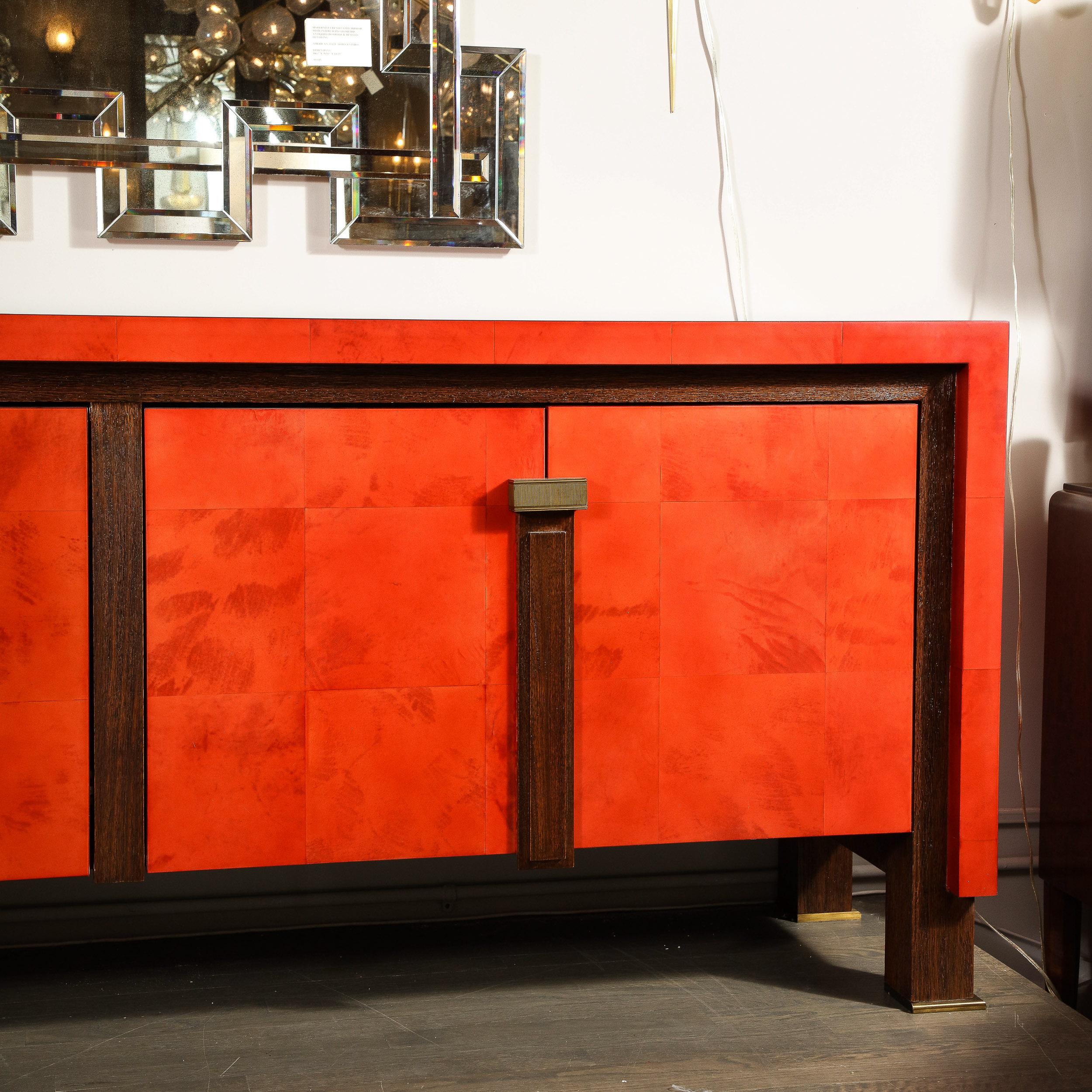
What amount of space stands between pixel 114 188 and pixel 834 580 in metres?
0.99

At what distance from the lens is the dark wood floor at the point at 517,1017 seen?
1.06m

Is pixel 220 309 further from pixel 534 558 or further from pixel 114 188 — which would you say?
pixel 534 558

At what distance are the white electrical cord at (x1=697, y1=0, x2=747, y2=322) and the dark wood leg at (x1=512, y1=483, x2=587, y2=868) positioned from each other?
54 cm

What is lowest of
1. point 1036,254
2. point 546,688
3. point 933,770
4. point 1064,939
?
point 1064,939

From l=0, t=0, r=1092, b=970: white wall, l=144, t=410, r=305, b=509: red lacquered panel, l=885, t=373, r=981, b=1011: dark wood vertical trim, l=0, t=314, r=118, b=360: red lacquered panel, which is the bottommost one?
l=885, t=373, r=981, b=1011: dark wood vertical trim

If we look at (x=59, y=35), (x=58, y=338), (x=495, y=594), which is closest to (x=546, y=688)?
(x=495, y=594)

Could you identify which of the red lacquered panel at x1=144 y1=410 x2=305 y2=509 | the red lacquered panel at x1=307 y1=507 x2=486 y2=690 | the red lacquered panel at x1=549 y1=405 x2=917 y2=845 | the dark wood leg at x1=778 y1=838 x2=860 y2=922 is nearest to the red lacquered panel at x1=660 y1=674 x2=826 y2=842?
the red lacquered panel at x1=549 y1=405 x2=917 y2=845

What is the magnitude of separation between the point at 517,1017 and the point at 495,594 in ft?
1.64

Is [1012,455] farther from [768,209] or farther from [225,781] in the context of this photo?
[225,781]

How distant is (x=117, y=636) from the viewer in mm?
1017

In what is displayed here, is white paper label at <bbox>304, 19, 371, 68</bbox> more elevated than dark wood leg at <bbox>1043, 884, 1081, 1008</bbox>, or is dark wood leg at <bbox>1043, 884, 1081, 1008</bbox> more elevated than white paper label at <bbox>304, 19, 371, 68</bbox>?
white paper label at <bbox>304, 19, 371, 68</bbox>

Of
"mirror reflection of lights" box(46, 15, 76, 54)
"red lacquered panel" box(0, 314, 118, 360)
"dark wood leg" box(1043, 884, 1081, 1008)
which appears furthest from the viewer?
"dark wood leg" box(1043, 884, 1081, 1008)

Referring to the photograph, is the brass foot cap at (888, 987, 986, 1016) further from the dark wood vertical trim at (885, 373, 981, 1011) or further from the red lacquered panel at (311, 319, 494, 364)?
the red lacquered panel at (311, 319, 494, 364)

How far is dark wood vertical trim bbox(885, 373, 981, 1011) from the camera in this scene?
3.73 feet
